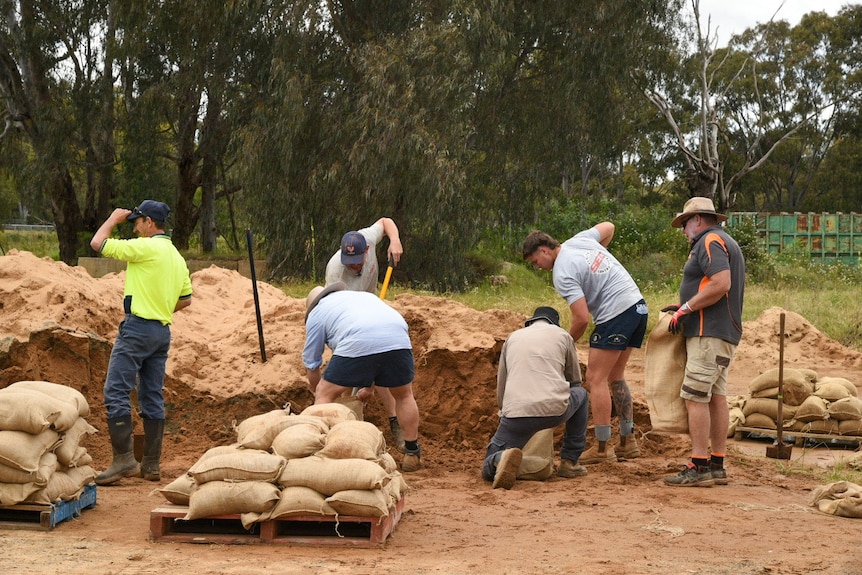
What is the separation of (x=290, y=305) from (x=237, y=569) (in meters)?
5.33

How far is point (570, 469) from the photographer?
713cm

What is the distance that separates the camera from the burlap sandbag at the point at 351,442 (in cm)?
520

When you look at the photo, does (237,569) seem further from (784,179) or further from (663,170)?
(784,179)

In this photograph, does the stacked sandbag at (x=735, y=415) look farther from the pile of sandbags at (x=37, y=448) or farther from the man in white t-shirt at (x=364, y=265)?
the pile of sandbags at (x=37, y=448)

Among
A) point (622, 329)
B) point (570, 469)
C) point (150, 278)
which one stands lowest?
point (570, 469)

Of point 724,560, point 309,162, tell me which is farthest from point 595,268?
point 309,162

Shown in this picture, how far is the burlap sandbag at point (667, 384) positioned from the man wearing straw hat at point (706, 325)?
0.80 feet

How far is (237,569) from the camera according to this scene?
444 centimetres

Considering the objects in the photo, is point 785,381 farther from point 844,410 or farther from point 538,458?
point 538,458

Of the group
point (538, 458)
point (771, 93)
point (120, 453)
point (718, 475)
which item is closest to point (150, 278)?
point (120, 453)

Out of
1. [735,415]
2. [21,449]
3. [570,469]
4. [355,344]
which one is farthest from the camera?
[735,415]

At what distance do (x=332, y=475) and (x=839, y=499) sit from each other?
3082 millimetres

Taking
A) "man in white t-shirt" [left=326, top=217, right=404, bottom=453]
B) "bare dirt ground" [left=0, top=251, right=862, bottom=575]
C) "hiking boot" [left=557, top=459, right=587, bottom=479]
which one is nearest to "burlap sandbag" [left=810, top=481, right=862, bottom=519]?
"bare dirt ground" [left=0, top=251, right=862, bottom=575]

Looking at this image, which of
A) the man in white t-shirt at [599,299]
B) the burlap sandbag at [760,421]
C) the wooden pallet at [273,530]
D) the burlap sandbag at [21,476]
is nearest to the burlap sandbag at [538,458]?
the man in white t-shirt at [599,299]
